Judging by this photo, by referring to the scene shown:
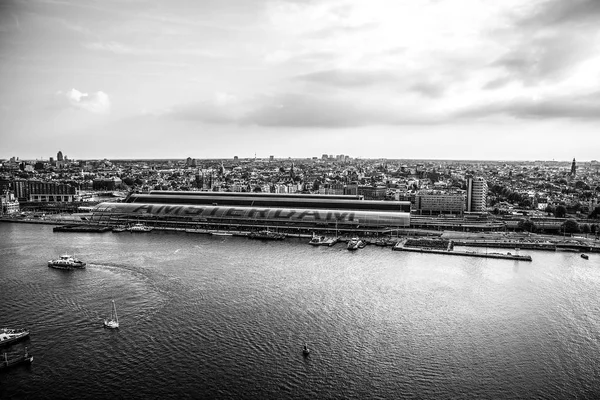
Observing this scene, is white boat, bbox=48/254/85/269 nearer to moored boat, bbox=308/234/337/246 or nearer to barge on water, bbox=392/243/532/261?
moored boat, bbox=308/234/337/246

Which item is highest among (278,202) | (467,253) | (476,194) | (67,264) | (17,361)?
(476,194)

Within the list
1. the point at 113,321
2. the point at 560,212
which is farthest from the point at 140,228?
the point at 560,212

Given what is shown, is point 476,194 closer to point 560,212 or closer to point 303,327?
point 560,212

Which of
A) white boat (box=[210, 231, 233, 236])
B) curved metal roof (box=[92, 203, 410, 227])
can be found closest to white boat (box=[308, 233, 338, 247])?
curved metal roof (box=[92, 203, 410, 227])

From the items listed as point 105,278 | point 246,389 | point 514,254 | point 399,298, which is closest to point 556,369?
point 399,298

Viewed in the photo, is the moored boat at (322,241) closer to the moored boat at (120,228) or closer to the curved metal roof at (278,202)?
the curved metal roof at (278,202)
